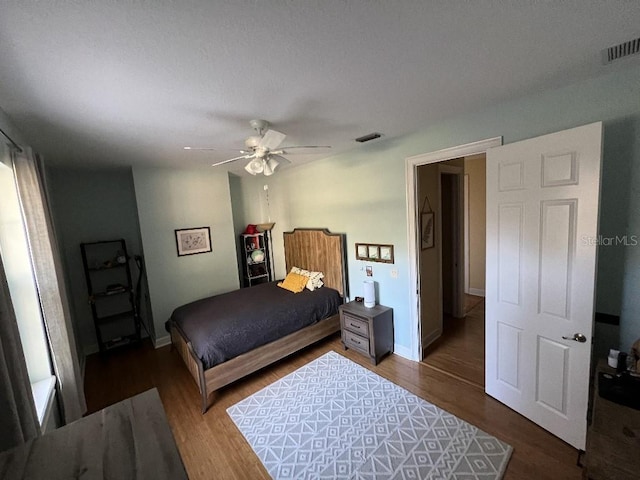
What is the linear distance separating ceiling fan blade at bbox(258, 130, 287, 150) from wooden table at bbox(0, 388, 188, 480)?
1.67 meters

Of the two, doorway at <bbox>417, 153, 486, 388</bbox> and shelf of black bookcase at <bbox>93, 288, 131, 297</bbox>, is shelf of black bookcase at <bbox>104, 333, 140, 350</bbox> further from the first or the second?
doorway at <bbox>417, 153, 486, 388</bbox>

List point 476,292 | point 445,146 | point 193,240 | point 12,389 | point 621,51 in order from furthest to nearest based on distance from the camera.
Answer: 1. point 476,292
2. point 193,240
3. point 445,146
4. point 621,51
5. point 12,389

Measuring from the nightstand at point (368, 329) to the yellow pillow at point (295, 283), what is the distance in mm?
748

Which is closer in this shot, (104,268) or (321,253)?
(104,268)

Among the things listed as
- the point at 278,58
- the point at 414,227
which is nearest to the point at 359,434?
the point at 414,227

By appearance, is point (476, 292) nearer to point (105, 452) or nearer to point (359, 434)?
point (359, 434)

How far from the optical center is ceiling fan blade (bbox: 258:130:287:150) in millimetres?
1844

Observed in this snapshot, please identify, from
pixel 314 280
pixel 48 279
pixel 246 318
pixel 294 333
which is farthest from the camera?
pixel 314 280

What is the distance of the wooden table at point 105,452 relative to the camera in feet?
2.78

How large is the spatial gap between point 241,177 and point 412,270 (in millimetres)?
3496

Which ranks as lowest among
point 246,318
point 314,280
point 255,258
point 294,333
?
point 294,333

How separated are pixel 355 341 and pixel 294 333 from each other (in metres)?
0.74

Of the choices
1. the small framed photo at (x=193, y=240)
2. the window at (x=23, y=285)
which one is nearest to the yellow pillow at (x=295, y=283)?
the small framed photo at (x=193, y=240)

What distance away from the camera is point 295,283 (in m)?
3.89
